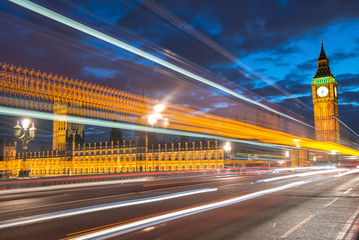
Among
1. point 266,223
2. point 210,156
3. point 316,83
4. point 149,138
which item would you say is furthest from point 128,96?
point 316,83

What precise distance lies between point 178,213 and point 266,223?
2865 millimetres

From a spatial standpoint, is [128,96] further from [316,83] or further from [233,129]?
[316,83]

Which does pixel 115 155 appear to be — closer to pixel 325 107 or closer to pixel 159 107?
pixel 325 107

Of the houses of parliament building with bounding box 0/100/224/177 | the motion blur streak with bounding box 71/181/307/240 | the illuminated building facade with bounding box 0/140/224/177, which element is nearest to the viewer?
the motion blur streak with bounding box 71/181/307/240

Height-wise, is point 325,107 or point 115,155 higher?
point 325,107

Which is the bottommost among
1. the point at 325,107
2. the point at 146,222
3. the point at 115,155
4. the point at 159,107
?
the point at 146,222

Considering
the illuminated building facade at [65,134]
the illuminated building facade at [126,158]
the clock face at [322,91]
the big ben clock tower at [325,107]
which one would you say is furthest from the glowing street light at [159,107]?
the clock face at [322,91]

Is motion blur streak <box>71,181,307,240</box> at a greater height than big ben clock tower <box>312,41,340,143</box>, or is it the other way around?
big ben clock tower <box>312,41,340,143</box>

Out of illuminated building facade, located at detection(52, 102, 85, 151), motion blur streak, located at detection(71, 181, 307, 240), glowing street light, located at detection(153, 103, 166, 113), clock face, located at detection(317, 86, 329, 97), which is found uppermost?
clock face, located at detection(317, 86, 329, 97)

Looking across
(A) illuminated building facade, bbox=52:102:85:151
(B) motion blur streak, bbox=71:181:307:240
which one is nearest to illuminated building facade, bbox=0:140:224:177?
(A) illuminated building facade, bbox=52:102:85:151

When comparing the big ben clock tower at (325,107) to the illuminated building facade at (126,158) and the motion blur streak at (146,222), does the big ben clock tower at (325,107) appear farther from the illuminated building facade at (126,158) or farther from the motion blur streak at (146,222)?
the motion blur streak at (146,222)

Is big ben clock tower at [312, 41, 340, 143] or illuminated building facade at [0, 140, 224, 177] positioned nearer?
illuminated building facade at [0, 140, 224, 177]

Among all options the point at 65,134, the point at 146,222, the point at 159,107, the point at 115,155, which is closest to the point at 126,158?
the point at 115,155

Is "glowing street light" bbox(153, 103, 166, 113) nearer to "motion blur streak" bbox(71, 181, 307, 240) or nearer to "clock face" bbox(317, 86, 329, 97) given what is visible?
"motion blur streak" bbox(71, 181, 307, 240)
